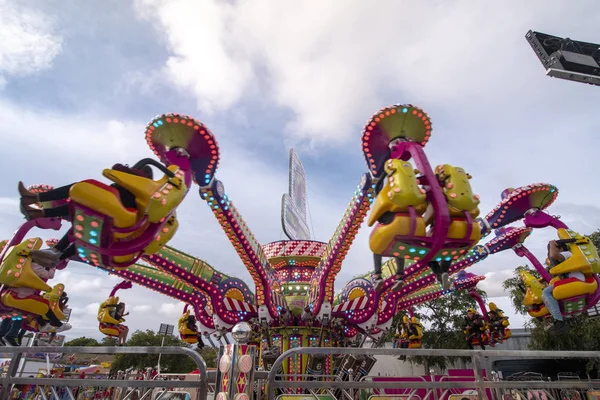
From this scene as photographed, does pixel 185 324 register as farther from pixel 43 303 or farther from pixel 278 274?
pixel 43 303

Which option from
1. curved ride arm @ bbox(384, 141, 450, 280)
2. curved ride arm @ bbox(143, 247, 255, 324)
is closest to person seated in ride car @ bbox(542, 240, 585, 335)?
curved ride arm @ bbox(384, 141, 450, 280)

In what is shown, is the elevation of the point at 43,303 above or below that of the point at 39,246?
below

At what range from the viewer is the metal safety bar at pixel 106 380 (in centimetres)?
292

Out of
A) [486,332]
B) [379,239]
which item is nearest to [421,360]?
[486,332]

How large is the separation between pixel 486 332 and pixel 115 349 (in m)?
10.7

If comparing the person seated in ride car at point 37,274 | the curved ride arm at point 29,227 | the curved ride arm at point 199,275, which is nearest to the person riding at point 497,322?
the curved ride arm at point 199,275

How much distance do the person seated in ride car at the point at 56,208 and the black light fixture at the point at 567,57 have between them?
453 inches

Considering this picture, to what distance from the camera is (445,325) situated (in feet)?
72.8

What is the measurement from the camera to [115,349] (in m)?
3.09

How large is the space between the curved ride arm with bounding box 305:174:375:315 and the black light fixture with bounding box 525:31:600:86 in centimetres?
818

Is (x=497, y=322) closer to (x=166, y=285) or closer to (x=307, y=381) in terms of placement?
(x=166, y=285)

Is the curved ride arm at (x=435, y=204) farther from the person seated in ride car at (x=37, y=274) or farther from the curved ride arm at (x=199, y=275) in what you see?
the curved ride arm at (x=199, y=275)

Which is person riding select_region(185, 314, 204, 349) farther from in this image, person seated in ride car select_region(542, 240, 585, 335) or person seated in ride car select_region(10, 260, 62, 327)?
person seated in ride car select_region(542, 240, 585, 335)

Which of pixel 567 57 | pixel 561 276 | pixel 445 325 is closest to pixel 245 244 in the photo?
pixel 561 276
